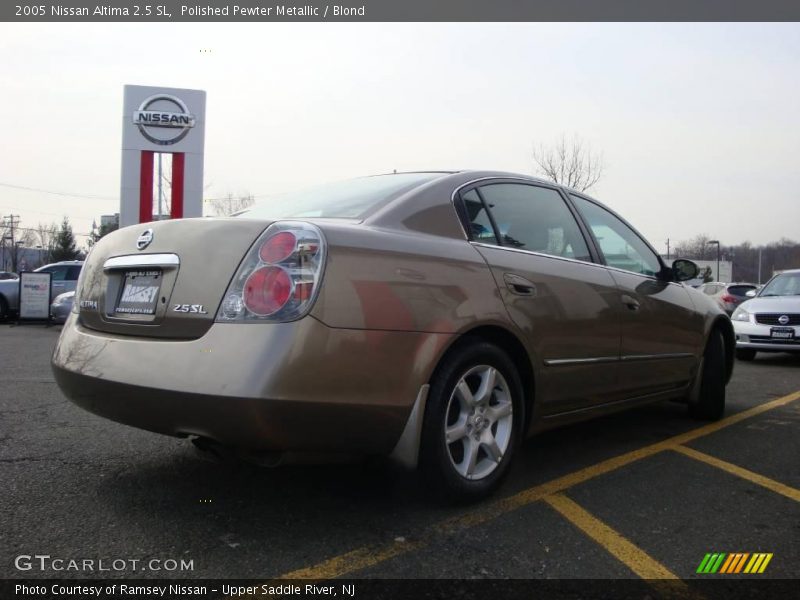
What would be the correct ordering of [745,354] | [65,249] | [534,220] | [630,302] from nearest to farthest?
[534,220] → [630,302] → [745,354] → [65,249]

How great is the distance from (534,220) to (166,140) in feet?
45.6

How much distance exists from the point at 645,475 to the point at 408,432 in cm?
158

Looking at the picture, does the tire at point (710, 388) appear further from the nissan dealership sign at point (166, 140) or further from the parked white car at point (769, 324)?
the nissan dealership sign at point (166, 140)

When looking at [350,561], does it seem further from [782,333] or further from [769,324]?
[769,324]

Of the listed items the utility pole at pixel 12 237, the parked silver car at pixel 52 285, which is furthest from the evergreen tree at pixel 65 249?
the parked silver car at pixel 52 285

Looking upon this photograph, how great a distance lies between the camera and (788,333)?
28.4 feet

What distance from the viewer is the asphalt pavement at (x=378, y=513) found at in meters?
2.22

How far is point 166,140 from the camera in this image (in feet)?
50.4

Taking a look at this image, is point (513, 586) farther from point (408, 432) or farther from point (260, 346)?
point (260, 346)

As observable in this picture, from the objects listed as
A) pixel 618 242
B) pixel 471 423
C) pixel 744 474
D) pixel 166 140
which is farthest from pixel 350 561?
pixel 166 140

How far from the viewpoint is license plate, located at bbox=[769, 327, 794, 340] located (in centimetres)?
863

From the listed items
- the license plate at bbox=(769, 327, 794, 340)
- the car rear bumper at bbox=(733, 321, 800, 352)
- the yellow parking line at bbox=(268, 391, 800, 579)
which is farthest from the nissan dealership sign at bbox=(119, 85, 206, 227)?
the yellow parking line at bbox=(268, 391, 800, 579)

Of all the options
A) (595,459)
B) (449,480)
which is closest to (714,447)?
(595,459)

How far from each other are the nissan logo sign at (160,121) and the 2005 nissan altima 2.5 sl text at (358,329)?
1321 cm
